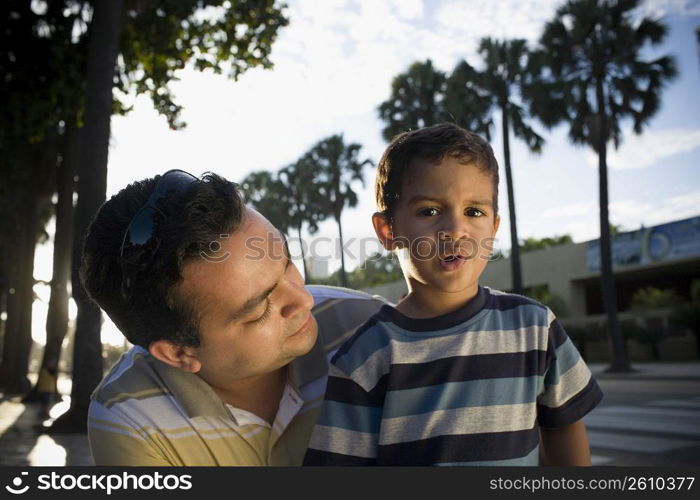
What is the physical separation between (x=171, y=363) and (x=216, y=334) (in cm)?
18

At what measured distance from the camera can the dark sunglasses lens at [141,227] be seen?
182 cm

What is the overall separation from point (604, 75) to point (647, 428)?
1426 centimetres

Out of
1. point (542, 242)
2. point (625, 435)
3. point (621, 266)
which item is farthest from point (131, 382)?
point (542, 242)

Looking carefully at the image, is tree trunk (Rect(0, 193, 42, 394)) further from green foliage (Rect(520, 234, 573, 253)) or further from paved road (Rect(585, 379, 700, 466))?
green foliage (Rect(520, 234, 573, 253))

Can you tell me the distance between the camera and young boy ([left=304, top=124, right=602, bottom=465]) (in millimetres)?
1752

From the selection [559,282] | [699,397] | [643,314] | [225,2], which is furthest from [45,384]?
[559,282]

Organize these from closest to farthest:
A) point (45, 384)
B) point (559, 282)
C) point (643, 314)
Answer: point (45, 384) → point (643, 314) → point (559, 282)

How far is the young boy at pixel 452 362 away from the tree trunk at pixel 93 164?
7430 millimetres

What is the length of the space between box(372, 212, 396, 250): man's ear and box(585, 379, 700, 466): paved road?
4437 mm

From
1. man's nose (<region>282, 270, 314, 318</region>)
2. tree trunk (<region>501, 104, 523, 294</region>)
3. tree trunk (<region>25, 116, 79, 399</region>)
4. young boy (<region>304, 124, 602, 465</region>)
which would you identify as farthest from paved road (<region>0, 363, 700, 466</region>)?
tree trunk (<region>501, 104, 523, 294</region>)

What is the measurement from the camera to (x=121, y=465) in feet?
5.99

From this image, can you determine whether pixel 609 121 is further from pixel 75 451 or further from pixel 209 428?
pixel 209 428

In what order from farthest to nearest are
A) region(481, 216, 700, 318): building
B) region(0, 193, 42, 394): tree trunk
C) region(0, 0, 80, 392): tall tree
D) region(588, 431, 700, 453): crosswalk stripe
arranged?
region(481, 216, 700, 318): building, region(0, 193, 42, 394): tree trunk, region(0, 0, 80, 392): tall tree, region(588, 431, 700, 453): crosswalk stripe

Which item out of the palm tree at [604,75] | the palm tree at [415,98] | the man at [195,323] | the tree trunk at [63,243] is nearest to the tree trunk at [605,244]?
the palm tree at [604,75]
